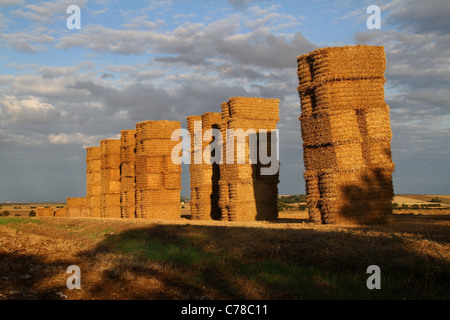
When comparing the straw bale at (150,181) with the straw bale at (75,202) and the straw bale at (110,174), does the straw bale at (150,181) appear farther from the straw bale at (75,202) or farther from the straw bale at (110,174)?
the straw bale at (75,202)

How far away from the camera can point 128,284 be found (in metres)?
8.88

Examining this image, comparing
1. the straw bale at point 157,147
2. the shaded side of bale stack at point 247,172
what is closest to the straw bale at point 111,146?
the straw bale at point 157,147

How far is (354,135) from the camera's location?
50.8ft

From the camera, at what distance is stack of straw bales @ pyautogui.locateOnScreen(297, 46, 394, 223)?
50.2 feet

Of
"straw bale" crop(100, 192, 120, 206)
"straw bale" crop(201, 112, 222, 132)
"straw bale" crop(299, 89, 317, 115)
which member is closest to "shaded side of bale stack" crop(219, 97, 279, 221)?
"straw bale" crop(201, 112, 222, 132)

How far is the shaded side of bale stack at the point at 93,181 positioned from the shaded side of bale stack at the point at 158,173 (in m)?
11.4

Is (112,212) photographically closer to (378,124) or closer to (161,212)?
(161,212)

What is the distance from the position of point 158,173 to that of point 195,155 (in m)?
4.21

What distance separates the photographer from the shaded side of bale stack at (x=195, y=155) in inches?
1001

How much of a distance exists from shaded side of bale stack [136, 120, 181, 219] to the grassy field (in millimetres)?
14568

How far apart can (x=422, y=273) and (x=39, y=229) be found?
16.7 m

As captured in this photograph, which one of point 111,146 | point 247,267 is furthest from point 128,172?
point 247,267
